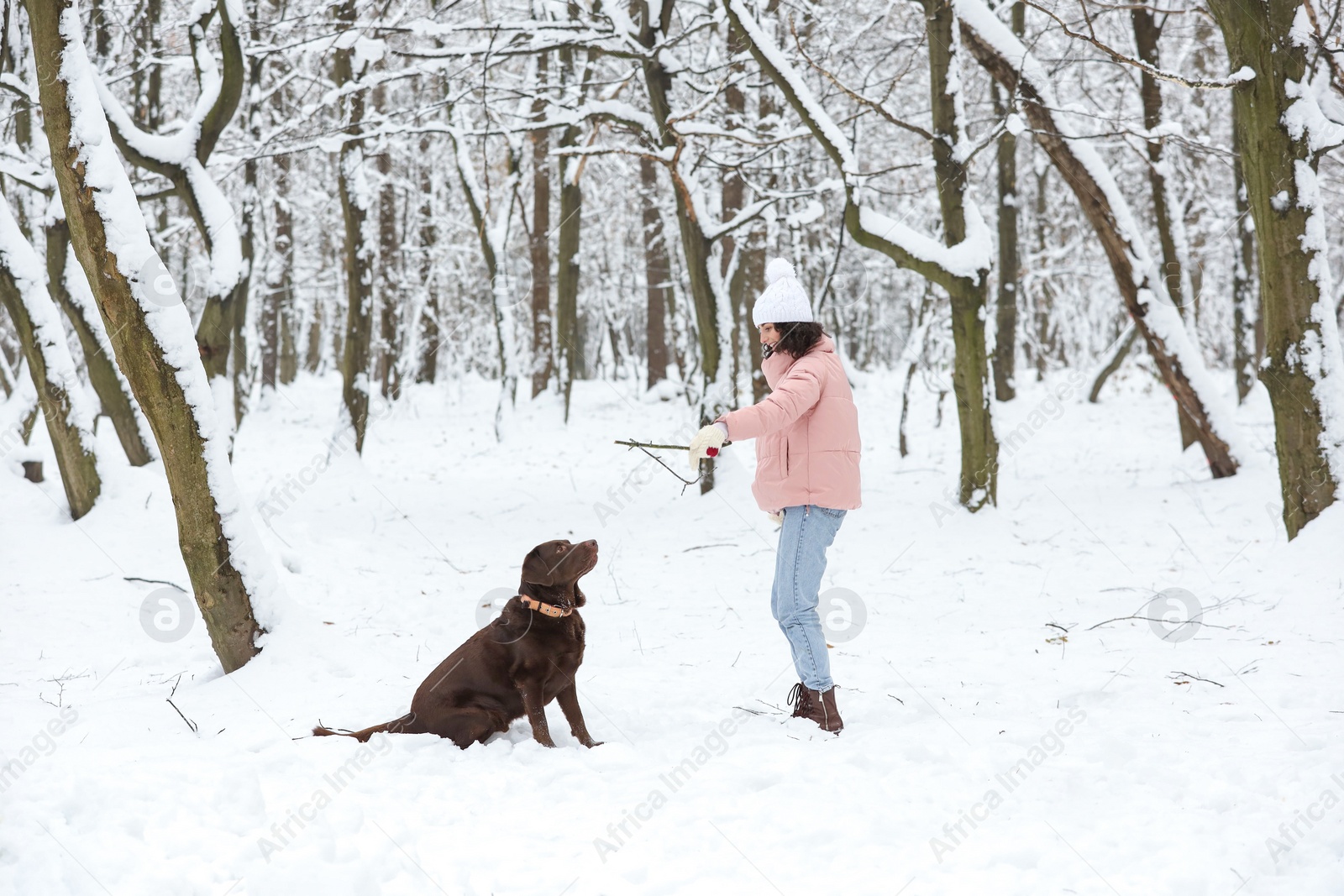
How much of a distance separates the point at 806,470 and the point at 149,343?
335 cm

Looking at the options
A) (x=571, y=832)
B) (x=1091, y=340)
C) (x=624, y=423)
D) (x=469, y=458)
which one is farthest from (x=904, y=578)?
(x=1091, y=340)

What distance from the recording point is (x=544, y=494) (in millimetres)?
10664

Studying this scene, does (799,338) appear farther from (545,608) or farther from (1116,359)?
(1116,359)

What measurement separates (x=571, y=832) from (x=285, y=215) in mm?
18737

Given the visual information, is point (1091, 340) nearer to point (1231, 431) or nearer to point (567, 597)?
point (1231, 431)

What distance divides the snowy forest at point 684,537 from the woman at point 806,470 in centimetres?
9

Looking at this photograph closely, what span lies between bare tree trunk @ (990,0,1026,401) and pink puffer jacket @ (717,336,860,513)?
1054 centimetres

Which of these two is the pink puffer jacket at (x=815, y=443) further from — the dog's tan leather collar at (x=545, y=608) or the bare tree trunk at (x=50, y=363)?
the bare tree trunk at (x=50, y=363)

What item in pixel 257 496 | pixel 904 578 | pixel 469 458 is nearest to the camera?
pixel 904 578

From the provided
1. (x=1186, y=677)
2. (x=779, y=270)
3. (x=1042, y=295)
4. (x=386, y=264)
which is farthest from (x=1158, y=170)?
(x=386, y=264)

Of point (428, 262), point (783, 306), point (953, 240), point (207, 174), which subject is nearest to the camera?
point (783, 306)

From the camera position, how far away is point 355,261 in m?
10.5

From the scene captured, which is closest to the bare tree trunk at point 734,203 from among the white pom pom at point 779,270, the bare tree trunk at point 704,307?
the bare tree trunk at point 704,307

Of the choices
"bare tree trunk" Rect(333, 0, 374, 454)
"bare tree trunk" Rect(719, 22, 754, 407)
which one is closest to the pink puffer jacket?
"bare tree trunk" Rect(719, 22, 754, 407)
